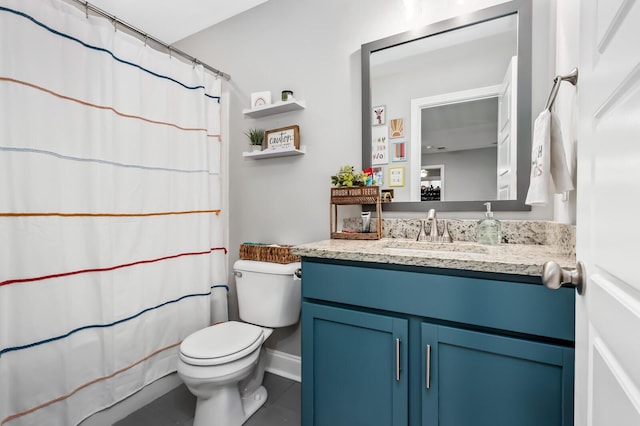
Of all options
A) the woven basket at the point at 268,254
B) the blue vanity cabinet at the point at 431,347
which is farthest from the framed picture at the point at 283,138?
the blue vanity cabinet at the point at 431,347

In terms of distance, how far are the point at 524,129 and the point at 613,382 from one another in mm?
1198

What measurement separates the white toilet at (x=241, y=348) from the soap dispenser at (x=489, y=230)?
2.82ft

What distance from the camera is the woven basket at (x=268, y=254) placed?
173 centimetres

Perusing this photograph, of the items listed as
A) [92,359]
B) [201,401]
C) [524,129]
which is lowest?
[201,401]

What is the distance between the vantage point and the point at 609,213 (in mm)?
475

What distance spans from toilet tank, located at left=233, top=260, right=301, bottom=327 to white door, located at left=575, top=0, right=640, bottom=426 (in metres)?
1.28

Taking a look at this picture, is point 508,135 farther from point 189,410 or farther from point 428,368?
point 189,410

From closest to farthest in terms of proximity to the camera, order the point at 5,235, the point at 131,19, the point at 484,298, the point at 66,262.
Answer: the point at 484,298, the point at 5,235, the point at 66,262, the point at 131,19

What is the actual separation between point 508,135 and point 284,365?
1.83m

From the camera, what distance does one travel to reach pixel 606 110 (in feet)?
1.62

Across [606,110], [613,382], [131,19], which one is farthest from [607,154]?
[131,19]

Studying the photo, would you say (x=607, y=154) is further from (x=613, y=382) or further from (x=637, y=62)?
(x=613, y=382)

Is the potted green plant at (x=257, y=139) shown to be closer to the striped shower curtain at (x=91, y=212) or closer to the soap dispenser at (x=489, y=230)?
the striped shower curtain at (x=91, y=212)

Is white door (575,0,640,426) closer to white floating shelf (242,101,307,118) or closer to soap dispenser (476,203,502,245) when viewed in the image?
soap dispenser (476,203,502,245)
